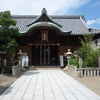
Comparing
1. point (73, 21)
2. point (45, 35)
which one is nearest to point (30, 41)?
point (45, 35)

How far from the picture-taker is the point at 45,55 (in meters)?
17.8

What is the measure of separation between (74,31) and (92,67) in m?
6.25

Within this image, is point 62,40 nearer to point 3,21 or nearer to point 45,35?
point 45,35

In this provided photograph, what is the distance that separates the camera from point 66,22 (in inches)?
776

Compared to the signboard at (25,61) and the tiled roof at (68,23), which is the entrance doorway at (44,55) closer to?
the signboard at (25,61)

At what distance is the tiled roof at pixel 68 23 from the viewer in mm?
16725

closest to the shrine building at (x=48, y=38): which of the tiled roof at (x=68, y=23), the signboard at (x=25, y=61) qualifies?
the tiled roof at (x=68, y=23)

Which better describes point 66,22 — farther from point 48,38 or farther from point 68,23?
point 48,38

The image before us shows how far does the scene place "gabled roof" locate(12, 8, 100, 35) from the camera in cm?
1630

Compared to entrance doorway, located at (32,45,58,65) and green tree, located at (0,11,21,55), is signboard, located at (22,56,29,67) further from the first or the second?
green tree, located at (0,11,21,55)

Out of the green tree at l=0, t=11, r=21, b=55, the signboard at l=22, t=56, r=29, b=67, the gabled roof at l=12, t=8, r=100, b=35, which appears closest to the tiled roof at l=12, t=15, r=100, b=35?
the gabled roof at l=12, t=8, r=100, b=35

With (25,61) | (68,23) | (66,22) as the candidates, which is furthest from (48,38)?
(66,22)

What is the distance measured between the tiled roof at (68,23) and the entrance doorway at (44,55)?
3.26 meters

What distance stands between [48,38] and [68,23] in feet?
16.6
